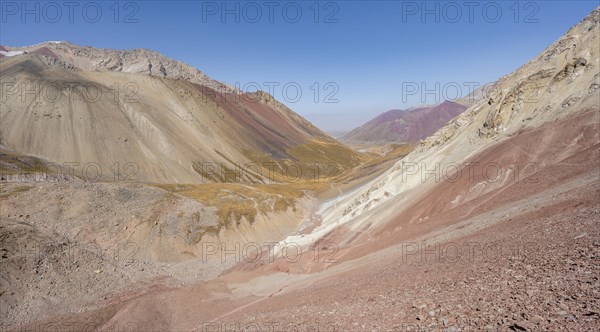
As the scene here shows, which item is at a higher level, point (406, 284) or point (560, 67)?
point (560, 67)

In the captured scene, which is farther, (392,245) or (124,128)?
(124,128)

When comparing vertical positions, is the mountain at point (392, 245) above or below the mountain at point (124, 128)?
below

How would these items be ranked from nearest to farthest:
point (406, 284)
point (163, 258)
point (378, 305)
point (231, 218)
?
1. point (378, 305)
2. point (406, 284)
3. point (163, 258)
4. point (231, 218)

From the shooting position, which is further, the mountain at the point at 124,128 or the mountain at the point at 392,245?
the mountain at the point at 124,128

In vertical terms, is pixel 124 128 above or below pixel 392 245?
above

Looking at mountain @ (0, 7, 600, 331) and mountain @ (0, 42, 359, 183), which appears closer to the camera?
mountain @ (0, 7, 600, 331)

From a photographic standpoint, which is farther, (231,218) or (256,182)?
(256,182)

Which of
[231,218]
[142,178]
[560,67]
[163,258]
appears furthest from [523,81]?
[142,178]

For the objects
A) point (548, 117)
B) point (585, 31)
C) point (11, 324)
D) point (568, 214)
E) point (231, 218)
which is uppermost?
point (585, 31)

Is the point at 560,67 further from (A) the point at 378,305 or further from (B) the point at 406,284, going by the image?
(A) the point at 378,305

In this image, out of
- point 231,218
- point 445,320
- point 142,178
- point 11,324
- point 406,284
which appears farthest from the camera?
point 142,178

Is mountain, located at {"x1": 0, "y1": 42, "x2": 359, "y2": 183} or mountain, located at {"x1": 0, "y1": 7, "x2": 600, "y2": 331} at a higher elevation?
mountain, located at {"x1": 0, "y1": 42, "x2": 359, "y2": 183}
